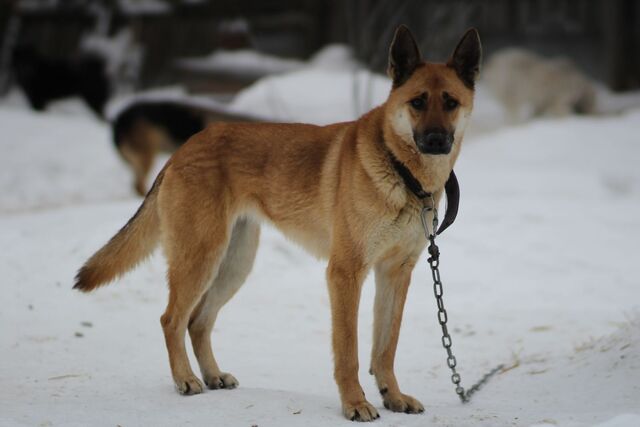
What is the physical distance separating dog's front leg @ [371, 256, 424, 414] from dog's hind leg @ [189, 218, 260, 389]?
2.71ft

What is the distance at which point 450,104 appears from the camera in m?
3.79

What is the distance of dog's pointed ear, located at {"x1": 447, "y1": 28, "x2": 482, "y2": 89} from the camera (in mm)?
3951

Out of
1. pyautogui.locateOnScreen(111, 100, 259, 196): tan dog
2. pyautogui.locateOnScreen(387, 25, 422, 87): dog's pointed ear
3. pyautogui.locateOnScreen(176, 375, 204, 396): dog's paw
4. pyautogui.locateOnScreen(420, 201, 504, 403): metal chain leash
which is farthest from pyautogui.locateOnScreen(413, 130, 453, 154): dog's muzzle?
pyautogui.locateOnScreen(111, 100, 259, 196): tan dog

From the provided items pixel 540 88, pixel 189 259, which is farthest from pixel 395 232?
pixel 540 88

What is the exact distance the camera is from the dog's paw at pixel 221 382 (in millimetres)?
4324

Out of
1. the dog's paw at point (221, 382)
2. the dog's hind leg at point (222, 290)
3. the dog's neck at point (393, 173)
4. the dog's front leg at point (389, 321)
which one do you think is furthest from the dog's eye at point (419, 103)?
the dog's paw at point (221, 382)

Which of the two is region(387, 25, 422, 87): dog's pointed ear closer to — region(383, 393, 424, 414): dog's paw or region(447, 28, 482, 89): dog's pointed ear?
region(447, 28, 482, 89): dog's pointed ear

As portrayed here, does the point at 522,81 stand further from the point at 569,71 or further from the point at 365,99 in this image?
the point at 365,99

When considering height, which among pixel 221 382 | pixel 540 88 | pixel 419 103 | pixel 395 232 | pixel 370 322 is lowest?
pixel 370 322

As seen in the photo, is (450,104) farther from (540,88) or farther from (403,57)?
(540,88)

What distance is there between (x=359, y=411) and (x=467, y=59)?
1.76 meters

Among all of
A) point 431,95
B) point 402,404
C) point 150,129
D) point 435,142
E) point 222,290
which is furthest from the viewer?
point 150,129

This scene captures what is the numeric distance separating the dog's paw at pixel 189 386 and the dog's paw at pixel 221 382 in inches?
6.5

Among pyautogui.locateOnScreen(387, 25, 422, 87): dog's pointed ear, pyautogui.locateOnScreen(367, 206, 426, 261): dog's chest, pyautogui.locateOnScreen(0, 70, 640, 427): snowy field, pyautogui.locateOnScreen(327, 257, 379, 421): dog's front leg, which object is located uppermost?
pyautogui.locateOnScreen(387, 25, 422, 87): dog's pointed ear
